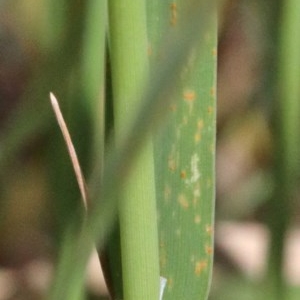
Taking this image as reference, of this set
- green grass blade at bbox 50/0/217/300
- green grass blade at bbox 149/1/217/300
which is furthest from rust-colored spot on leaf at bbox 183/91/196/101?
green grass blade at bbox 50/0/217/300

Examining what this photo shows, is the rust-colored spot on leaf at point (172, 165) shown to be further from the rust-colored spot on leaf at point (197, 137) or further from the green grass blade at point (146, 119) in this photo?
the green grass blade at point (146, 119)

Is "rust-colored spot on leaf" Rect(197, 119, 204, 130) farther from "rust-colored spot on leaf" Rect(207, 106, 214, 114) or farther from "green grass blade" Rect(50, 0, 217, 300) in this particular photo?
"green grass blade" Rect(50, 0, 217, 300)

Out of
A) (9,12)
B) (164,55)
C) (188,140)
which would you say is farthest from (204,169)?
(9,12)

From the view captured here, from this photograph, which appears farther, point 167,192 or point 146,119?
point 167,192

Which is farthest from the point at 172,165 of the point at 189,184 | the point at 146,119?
the point at 146,119

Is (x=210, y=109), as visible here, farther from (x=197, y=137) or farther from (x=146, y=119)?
(x=146, y=119)

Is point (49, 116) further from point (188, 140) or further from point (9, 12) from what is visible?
point (9, 12)

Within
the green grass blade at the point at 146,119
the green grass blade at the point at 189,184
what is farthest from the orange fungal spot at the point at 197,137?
the green grass blade at the point at 146,119
